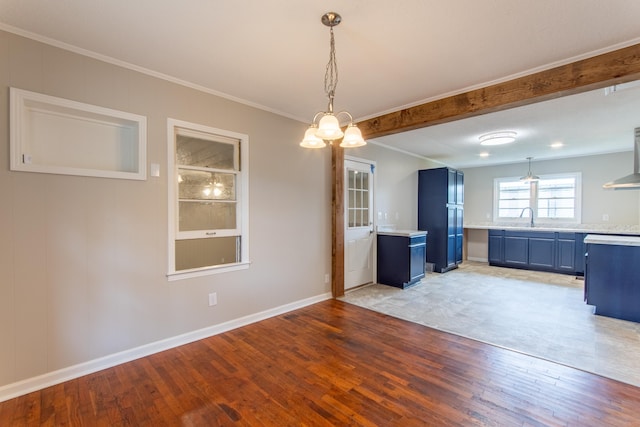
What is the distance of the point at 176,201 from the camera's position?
9.22ft

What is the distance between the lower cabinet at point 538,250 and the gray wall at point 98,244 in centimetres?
573

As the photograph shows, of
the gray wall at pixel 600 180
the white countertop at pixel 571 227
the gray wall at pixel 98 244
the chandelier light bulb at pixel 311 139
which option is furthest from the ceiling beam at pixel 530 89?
the gray wall at pixel 600 180

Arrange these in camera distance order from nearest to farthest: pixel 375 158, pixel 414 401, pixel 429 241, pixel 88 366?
1. pixel 414 401
2. pixel 88 366
3. pixel 375 158
4. pixel 429 241

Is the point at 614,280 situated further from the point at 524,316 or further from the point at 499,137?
the point at 499,137

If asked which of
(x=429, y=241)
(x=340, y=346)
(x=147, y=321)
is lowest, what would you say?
(x=340, y=346)

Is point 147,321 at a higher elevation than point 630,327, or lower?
higher

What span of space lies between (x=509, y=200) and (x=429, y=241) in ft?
8.76

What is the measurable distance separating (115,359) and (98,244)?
978 mm

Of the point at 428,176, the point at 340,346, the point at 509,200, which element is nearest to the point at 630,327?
the point at 340,346

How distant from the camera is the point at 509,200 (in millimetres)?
7098

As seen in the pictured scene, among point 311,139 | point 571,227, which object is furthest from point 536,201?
point 311,139

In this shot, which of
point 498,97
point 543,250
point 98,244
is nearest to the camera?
point 98,244

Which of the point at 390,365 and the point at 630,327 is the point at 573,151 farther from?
the point at 390,365

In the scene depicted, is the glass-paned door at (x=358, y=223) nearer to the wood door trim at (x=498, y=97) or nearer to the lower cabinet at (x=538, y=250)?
the wood door trim at (x=498, y=97)
